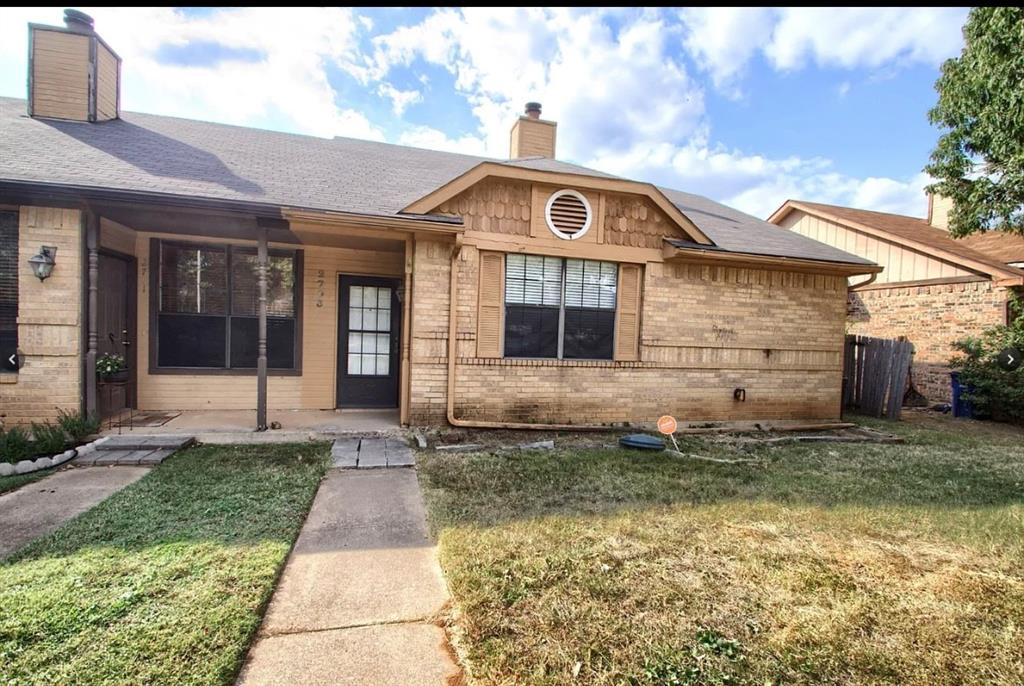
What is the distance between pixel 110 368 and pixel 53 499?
2885mm

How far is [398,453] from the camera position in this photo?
596 centimetres

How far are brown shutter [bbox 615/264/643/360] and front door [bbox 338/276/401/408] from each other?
3595 mm

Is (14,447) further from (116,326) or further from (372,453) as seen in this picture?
(372,453)

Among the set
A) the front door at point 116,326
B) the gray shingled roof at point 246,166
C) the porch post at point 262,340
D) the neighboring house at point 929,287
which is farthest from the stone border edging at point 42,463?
the neighboring house at point 929,287

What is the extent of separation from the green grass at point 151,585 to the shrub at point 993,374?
483 inches

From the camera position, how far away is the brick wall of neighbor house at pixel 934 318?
11.2m

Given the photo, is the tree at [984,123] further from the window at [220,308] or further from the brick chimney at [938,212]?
the window at [220,308]

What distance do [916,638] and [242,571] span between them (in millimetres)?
3738

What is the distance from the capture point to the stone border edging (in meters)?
4.89

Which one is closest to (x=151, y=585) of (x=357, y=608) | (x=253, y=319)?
(x=357, y=608)

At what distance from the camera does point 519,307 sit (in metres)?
7.51

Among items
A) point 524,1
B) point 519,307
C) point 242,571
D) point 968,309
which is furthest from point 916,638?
point 968,309

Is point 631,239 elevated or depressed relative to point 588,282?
elevated

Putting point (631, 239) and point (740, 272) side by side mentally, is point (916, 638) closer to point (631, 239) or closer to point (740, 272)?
point (631, 239)
